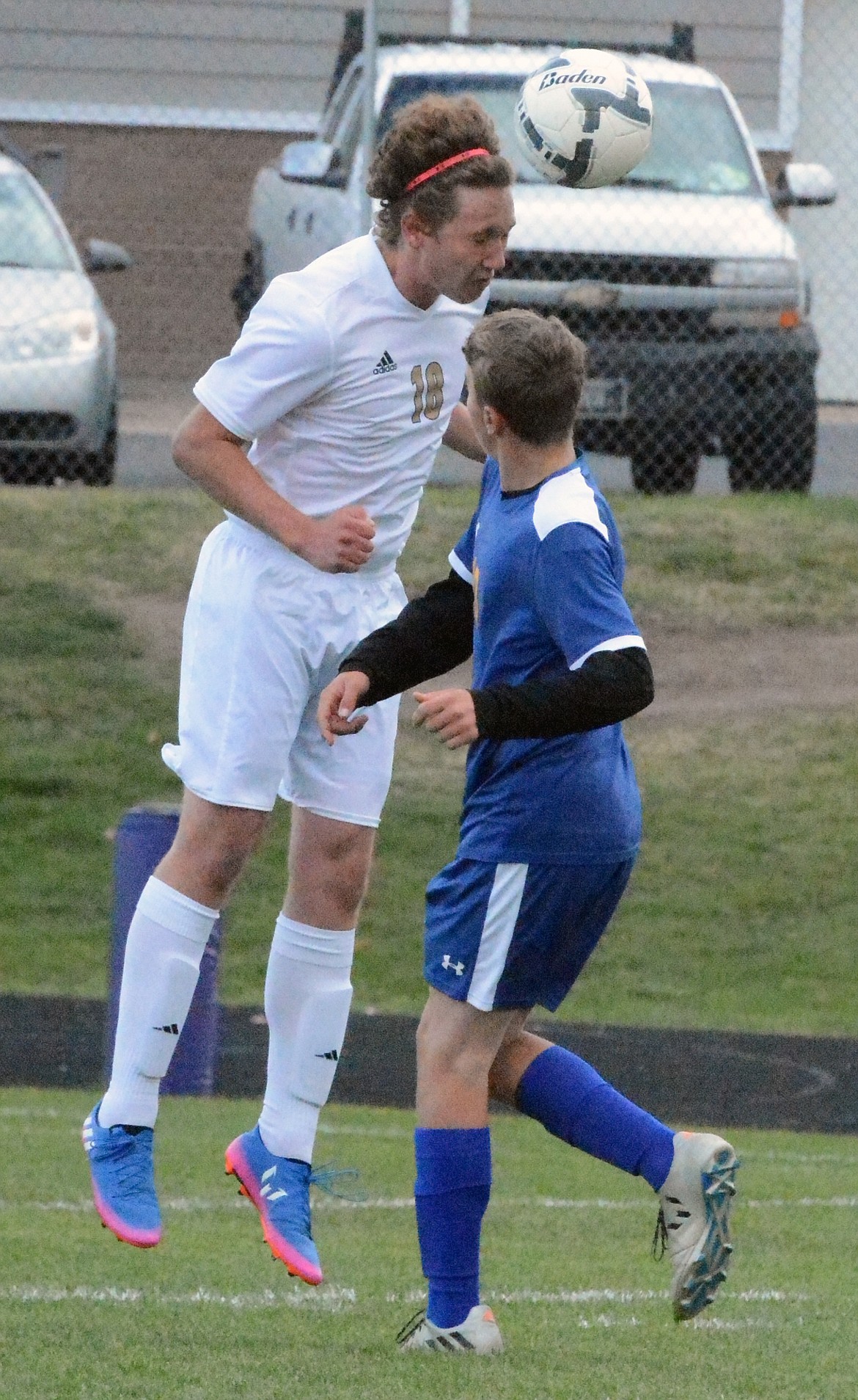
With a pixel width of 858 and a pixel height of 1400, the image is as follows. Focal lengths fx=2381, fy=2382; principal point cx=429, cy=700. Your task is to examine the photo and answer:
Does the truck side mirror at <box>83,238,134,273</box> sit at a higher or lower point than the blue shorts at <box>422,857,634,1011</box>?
lower

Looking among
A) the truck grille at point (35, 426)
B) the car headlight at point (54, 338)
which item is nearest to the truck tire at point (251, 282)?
the car headlight at point (54, 338)

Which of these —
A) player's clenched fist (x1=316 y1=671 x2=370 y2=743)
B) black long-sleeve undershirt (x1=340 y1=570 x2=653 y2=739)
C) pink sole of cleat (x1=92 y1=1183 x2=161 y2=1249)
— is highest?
black long-sleeve undershirt (x1=340 y1=570 x2=653 y2=739)

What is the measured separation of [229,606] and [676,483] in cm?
792

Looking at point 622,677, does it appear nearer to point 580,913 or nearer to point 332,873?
point 580,913

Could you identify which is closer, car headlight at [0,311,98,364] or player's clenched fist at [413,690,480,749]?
player's clenched fist at [413,690,480,749]

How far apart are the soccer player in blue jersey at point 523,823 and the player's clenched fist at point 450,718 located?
4.4 inches

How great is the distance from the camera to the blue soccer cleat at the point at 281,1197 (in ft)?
15.1

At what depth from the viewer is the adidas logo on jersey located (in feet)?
15.4

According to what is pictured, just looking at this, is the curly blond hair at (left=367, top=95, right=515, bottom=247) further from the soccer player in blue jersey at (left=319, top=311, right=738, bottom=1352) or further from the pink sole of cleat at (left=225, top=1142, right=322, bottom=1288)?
the pink sole of cleat at (left=225, top=1142, right=322, bottom=1288)

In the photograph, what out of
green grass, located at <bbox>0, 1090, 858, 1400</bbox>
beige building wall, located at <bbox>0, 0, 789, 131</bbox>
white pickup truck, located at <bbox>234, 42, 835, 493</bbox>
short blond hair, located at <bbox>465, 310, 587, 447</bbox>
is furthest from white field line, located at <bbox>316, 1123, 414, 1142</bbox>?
beige building wall, located at <bbox>0, 0, 789, 131</bbox>

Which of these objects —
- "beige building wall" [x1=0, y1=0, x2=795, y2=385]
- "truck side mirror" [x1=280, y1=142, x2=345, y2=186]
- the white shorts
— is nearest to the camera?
the white shorts

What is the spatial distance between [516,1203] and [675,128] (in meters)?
7.35

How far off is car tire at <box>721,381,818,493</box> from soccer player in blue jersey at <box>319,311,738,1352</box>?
7646 mm

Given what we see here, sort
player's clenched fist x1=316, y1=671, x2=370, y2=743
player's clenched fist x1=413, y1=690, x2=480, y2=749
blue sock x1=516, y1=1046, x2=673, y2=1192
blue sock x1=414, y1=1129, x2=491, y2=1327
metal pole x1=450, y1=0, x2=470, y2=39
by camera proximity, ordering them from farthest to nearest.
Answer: metal pole x1=450, y1=0, x2=470, y2=39 < blue sock x1=516, y1=1046, x2=673, y2=1192 < blue sock x1=414, y1=1129, x2=491, y2=1327 < player's clenched fist x1=316, y1=671, x2=370, y2=743 < player's clenched fist x1=413, y1=690, x2=480, y2=749
